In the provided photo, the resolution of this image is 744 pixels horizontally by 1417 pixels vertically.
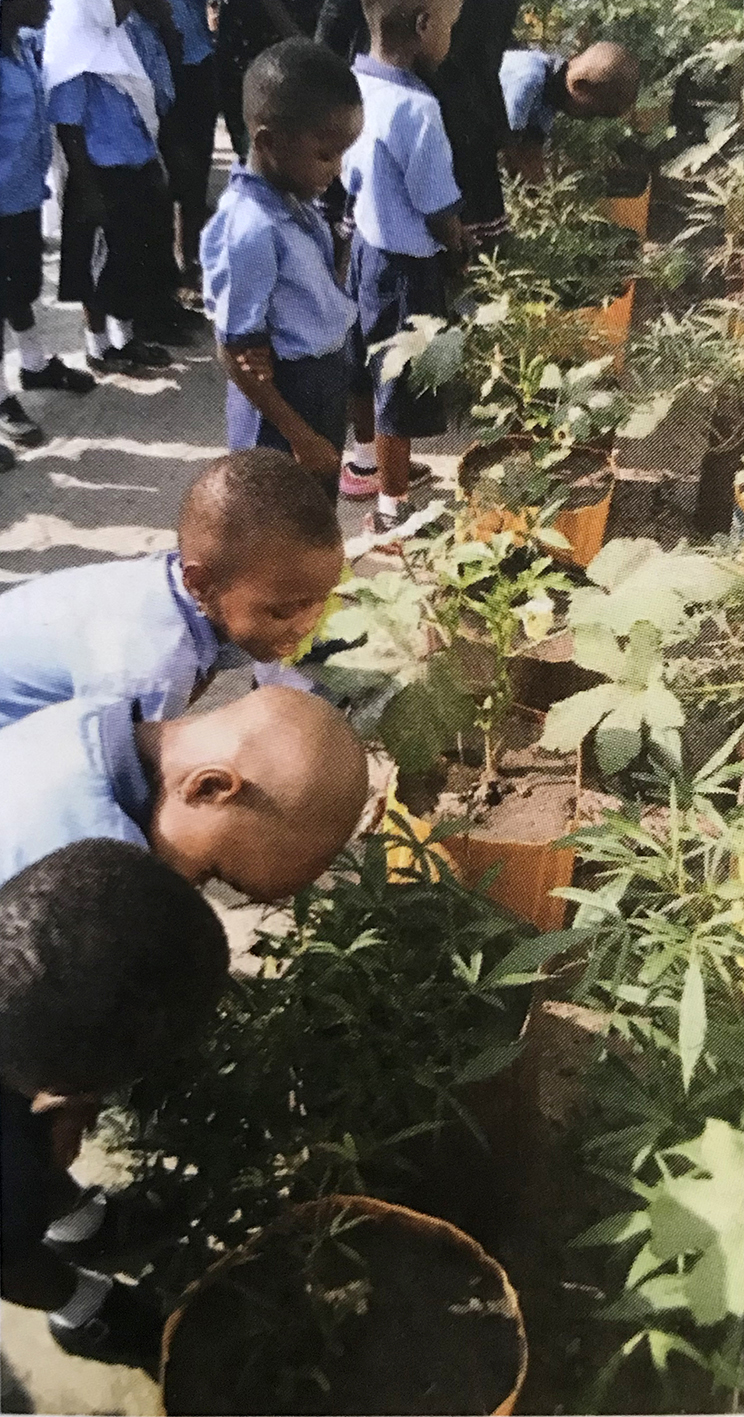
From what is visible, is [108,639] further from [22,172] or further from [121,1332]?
[121,1332]

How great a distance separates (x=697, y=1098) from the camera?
2.70 ft

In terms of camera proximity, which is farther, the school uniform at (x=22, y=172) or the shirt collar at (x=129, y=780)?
the school uniform at (x=22, y=172)

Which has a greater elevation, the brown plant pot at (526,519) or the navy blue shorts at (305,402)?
the navy blue shorts at (305,402)

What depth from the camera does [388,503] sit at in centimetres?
110

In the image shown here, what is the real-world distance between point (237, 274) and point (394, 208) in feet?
0.57

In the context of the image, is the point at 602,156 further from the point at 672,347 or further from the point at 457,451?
the point at 457,451

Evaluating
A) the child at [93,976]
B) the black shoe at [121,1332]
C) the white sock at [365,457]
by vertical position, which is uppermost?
the white sock at [365,457]

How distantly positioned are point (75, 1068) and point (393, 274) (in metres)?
0.70

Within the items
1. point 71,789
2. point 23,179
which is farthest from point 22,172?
point 71,789

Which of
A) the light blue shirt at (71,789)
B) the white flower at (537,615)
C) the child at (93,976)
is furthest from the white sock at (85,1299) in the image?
the white flower at (537,615)

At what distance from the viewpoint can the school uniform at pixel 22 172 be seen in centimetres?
86

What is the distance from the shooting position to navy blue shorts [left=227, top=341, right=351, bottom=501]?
90 centimetres

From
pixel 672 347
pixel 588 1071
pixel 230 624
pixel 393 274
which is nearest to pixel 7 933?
pixel 230 624

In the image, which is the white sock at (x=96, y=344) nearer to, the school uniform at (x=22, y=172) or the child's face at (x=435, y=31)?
the school uniform at (x=22, y=172)
